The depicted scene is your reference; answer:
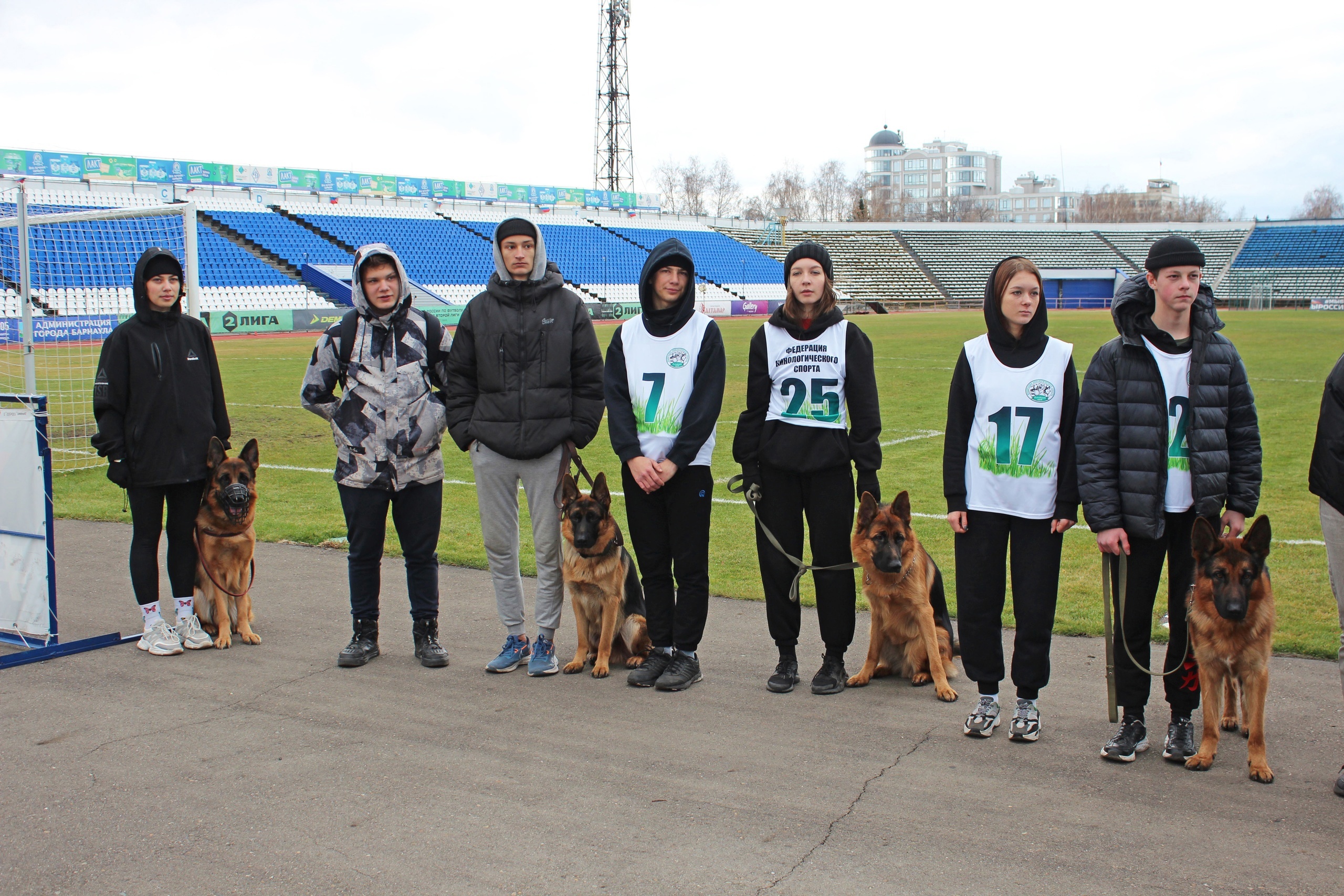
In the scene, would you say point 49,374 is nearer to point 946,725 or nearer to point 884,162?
point 946,725

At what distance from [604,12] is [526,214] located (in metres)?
17.4

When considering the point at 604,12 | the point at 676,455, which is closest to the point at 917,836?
the point at 676,455

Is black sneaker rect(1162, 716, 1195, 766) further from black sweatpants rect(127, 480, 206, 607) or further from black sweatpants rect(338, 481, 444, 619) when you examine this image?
black sweatpants rect(127, 480, 206, 607)

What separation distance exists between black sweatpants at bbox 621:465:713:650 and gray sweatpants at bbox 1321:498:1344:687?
2.52 m

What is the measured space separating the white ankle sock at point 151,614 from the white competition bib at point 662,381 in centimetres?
284

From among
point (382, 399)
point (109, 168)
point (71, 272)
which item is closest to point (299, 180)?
point (109, 168)

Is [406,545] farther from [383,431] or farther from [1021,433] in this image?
[1021,433]

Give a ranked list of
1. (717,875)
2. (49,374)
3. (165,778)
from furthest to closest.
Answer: (49,374)
(165,778)
(717,875)

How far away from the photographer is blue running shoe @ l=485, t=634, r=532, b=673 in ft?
16.1

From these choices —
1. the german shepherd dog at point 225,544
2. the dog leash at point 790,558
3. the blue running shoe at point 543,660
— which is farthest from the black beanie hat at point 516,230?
the blue running shoe at point 543,660

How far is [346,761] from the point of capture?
3777 millimetres

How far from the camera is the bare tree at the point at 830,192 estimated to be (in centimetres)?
11044

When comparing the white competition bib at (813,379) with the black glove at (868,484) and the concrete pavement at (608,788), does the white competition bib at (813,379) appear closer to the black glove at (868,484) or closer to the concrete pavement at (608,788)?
the black glove at (868,484)

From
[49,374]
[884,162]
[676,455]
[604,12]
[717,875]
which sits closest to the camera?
[717,875]
